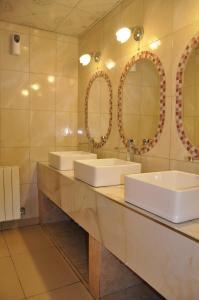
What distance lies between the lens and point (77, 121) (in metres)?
3.14

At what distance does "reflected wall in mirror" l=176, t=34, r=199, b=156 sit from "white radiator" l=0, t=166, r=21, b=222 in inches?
76.4

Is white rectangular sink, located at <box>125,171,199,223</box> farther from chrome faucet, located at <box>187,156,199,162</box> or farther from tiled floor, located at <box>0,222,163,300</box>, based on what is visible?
tiled floor, located at <box>0,222,163,300</box>

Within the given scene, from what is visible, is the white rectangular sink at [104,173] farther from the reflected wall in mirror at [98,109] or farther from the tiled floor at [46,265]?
the tiled floor at [46,265]

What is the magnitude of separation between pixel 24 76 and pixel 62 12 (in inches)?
32.9

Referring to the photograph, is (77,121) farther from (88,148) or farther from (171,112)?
(171,112)

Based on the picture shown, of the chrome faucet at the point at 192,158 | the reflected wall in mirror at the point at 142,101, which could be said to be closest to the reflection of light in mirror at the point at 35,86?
the reflected wall in mirror at the point at 142,101

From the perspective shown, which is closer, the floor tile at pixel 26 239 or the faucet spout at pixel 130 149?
the faucet spout at pixel 130 149

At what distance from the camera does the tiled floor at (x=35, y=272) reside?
1.79 metres

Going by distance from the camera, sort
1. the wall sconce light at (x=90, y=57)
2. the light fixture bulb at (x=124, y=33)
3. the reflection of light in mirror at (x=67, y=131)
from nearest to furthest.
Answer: the light fixture bulb at (x=124, y=33) → the wall sconce light at (x=90, y=57) → the reflection of light in mirror at (x=67, y=131)

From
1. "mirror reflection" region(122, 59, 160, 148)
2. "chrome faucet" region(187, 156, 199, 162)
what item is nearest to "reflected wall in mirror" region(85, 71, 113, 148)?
"mirror reflection" region(122, 59, 160, 148)

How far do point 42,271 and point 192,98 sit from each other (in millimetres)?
1845

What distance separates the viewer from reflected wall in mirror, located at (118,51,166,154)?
5.92 feet

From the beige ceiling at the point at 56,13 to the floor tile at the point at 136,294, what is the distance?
2.46m

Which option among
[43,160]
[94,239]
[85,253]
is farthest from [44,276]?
[43,160]
